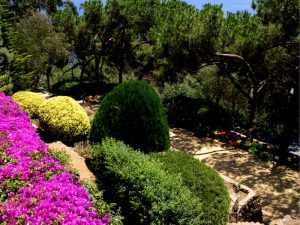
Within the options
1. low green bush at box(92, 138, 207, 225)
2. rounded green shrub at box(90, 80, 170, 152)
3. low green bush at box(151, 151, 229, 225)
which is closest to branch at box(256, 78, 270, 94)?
rounded green shrub at box(90, 80, 170, 152)

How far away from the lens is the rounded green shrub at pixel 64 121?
8.76m

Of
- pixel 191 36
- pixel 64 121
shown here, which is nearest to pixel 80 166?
pixel 64 121

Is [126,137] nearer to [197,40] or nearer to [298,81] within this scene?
[197,40]

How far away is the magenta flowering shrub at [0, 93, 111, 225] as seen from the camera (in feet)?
12.8

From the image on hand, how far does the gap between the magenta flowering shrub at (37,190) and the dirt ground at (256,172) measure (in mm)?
5155

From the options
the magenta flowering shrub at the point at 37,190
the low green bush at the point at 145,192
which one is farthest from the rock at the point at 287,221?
the magenta flowering shrub at the point at 37,190

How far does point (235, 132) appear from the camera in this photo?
46.6 feet

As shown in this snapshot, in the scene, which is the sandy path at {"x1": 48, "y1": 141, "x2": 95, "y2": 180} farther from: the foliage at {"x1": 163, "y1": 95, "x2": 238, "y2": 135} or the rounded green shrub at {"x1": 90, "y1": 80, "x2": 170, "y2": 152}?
the foliage at {"x1": 163, "y1": 95, "x2": 238, "y2": 135}

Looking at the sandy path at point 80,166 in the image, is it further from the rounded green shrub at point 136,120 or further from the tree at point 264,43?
the tree at point 264,43

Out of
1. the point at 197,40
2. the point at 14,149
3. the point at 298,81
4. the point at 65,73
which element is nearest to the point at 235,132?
the point at 298,81

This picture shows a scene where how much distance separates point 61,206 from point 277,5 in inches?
365

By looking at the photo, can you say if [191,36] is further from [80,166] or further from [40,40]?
[40,40]

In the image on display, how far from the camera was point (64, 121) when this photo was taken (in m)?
8.75

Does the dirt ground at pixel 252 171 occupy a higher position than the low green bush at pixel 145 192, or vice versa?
the low green bush at pixel 145 192
